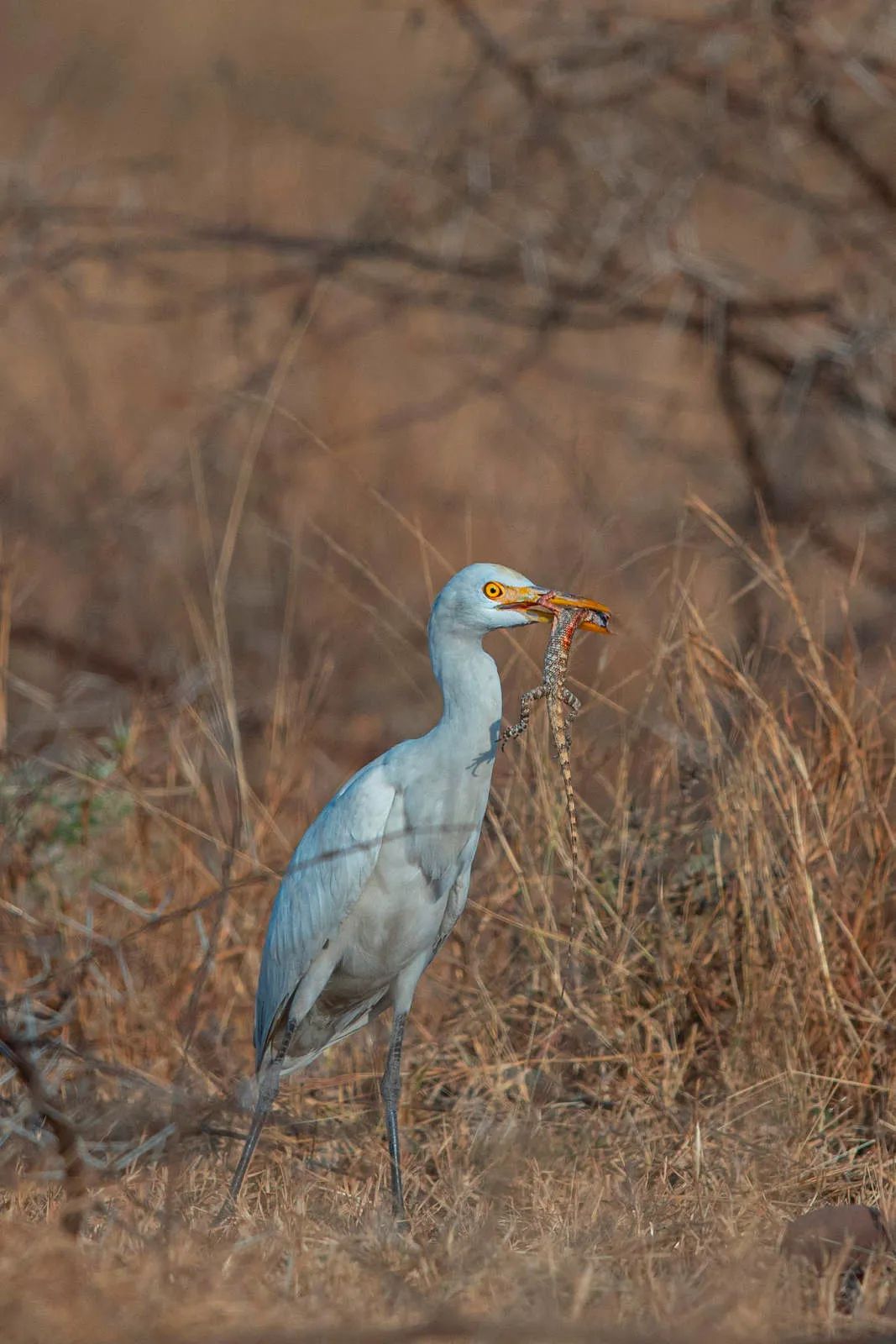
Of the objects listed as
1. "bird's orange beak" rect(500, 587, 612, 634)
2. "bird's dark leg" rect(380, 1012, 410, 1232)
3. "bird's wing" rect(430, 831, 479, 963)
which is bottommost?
"bird's dark leg" rect(380, 1012, 410, 1232)

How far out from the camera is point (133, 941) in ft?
13.6

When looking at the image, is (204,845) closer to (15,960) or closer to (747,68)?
(15,960)

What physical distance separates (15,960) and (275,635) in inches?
123

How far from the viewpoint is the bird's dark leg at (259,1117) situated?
312 centimetres

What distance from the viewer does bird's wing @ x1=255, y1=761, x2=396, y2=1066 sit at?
323 cm

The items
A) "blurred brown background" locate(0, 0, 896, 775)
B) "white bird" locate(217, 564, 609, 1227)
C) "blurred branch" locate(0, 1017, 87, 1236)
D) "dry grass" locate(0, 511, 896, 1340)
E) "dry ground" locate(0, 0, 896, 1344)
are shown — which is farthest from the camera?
"blurred brown background" locate(0, 0, 896, 775)

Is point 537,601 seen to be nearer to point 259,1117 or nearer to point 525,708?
point 525,708

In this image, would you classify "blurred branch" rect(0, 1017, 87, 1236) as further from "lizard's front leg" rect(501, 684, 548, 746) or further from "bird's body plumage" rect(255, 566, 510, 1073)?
"lizard's front leg" rect(501, 684, 548, 746)

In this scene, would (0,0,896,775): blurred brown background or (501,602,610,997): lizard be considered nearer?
(501,602,610,997): lizard

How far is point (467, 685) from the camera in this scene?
311 cm

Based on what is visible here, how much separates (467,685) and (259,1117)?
877 mm

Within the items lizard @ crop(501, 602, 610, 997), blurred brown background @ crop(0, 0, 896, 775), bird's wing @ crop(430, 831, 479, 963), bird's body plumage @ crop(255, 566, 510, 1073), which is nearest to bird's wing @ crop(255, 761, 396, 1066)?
bird's body plumage @ crop(255, 566, 510, 1073)

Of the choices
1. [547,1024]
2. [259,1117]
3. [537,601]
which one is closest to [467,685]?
[537,601]

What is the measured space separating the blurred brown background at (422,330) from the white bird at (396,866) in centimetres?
80
